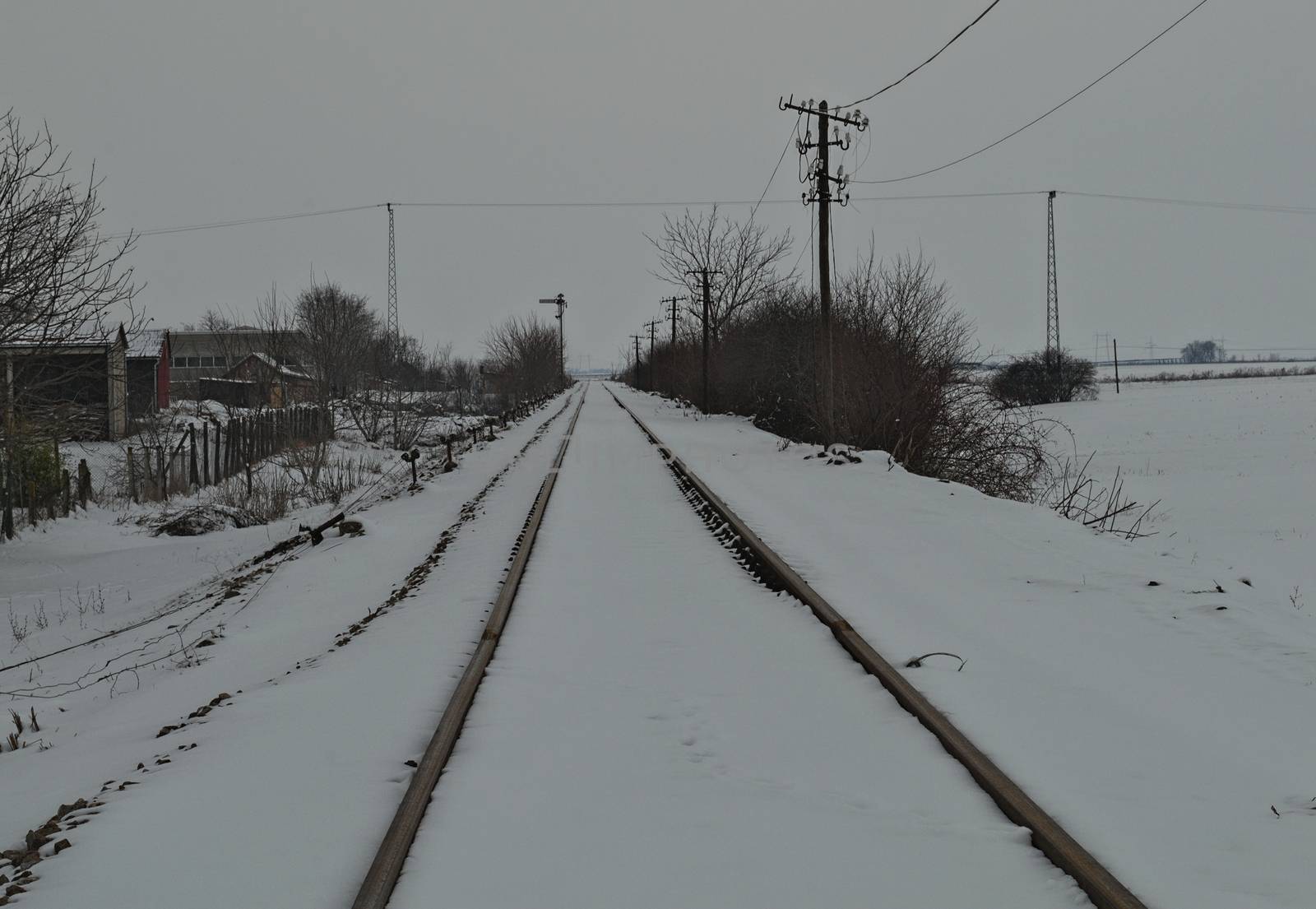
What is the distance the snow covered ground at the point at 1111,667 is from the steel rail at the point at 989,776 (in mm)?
150

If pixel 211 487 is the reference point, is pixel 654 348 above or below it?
above

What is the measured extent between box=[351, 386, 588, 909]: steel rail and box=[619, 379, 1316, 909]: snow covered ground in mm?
2488

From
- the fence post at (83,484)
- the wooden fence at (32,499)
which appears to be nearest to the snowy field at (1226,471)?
the wooden fence at (32,499)

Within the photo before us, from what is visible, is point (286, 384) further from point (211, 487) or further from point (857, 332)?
point (857, 332)

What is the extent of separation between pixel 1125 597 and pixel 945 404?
440 inches

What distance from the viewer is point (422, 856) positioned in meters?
3.39

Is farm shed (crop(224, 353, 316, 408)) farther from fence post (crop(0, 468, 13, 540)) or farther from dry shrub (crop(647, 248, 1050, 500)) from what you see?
dry shrub (crop(647, 248, 1050, 500))

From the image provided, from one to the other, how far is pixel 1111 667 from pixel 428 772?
13.7ft

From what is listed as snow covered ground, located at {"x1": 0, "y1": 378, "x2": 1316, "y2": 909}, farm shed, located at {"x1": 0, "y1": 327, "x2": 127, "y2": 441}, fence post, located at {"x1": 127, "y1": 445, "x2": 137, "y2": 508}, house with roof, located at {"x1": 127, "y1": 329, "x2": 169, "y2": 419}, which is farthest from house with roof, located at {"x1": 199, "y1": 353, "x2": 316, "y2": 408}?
house with roof, located at {"x1": 127, "y1": 329, "x2": 169, "y2": 419}

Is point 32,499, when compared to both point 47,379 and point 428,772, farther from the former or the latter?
point 428,772

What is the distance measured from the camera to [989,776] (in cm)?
389

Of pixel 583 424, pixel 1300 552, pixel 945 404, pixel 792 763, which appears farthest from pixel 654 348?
pixel 792 763

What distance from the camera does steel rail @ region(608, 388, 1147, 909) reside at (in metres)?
3.09

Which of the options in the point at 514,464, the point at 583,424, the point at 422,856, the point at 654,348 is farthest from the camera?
the point at 654,348
